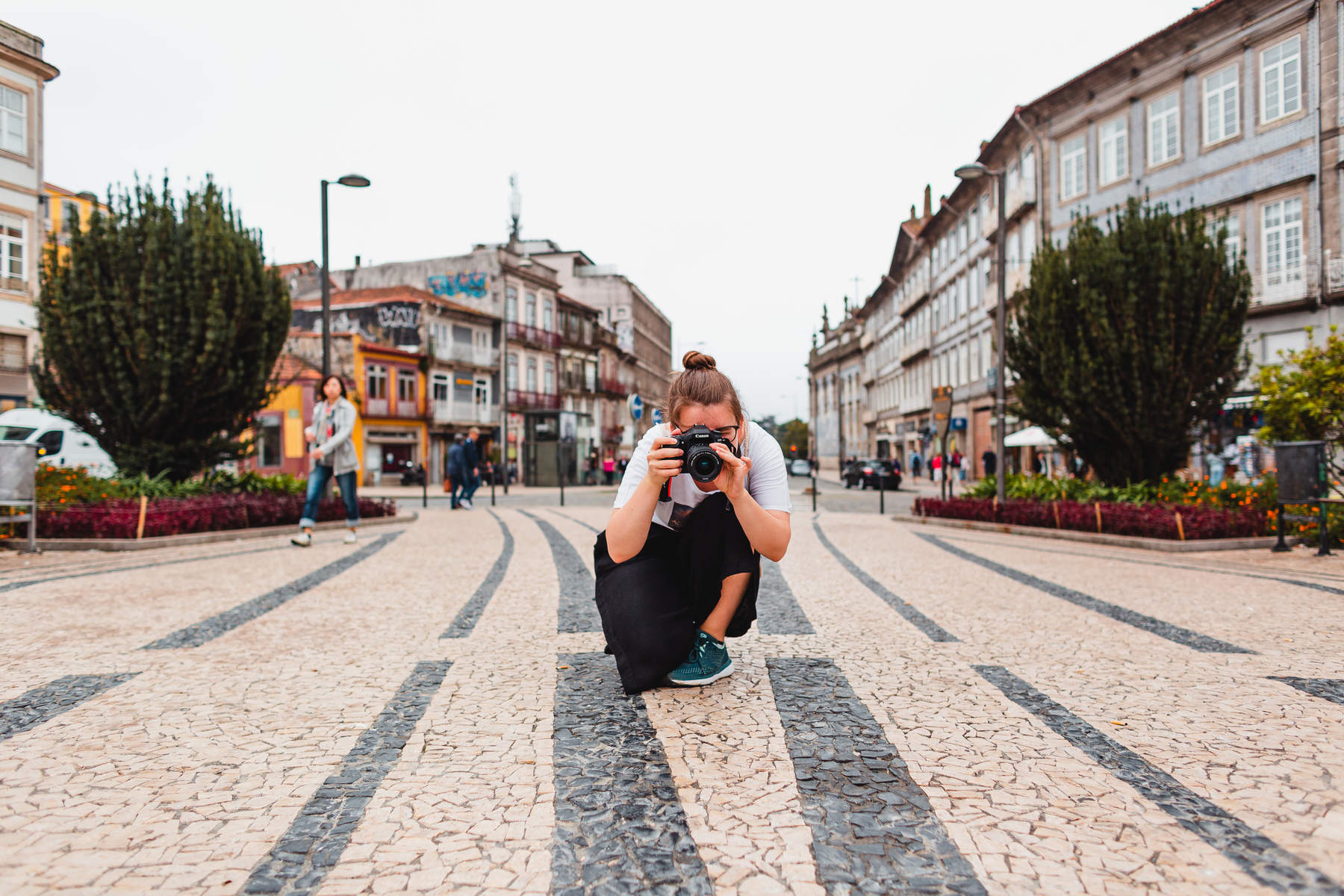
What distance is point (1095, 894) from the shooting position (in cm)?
191

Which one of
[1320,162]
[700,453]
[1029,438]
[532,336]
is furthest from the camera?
[532,336]

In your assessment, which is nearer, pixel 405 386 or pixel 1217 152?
pixel 1217 152

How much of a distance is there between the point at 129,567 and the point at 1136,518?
1095 centimetres

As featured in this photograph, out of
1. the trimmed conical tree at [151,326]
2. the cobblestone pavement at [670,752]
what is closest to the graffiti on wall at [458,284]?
the trimmed conical tree at [151,326]

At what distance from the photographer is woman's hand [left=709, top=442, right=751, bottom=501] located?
10.4 feet

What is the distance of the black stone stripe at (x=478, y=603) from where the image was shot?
16.4 ft

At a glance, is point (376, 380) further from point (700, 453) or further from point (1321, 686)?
point (1321, 686)

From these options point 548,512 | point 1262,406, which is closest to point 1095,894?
point 1262,406

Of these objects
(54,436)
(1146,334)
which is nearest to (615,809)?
(1146,334)

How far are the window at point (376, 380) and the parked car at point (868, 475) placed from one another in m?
22.2

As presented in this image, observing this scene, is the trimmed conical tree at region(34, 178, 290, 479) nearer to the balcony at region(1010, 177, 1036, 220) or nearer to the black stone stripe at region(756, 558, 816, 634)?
the black stone stripe at region(756, 558, 816, 634)

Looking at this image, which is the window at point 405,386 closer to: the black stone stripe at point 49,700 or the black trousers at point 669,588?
the black stone stripe at point 49,700

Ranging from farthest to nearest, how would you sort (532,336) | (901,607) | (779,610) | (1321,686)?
(532,336) < (901,607) < (779,610) < (1321,686)

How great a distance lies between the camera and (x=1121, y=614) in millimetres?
5578
